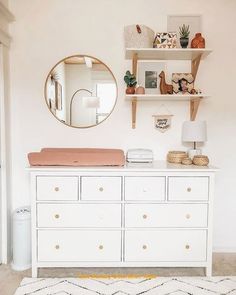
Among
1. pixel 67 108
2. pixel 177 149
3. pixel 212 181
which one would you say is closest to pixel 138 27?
pixel 67 108

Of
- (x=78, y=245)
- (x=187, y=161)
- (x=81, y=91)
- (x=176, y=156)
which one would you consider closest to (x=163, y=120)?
(x=176, y=156)

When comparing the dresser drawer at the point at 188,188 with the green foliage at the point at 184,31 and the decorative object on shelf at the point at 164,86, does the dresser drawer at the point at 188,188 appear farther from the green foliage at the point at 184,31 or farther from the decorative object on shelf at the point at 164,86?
the green foliage at the point at 184,31

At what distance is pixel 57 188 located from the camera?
7.47 feet

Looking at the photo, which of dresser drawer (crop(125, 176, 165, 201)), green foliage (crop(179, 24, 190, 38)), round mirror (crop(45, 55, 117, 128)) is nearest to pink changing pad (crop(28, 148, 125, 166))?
dresser drawer (crop(125, 176, 165, 201))

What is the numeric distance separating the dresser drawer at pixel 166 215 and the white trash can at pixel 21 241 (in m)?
0.86

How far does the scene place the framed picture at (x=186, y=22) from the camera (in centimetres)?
269

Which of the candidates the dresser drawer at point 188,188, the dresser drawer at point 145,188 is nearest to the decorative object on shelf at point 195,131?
the dresser drawer at point 188,188

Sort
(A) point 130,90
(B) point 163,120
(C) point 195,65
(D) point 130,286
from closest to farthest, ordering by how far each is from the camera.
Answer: (D) point 130,286 < (A) point 130,90 < (C) point 195,65 < (B) point 163,120

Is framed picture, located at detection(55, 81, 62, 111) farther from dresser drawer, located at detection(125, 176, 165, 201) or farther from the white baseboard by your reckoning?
the white baseboard

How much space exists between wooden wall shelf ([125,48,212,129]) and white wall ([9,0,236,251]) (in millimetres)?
70

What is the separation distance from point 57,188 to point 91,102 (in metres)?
0.89

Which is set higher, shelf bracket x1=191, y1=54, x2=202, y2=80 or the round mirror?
shelf bracket x1=191, y1=54, x2=202, y2=80

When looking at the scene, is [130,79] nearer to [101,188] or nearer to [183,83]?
[183,83]

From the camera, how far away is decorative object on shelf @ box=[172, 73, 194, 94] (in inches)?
105
